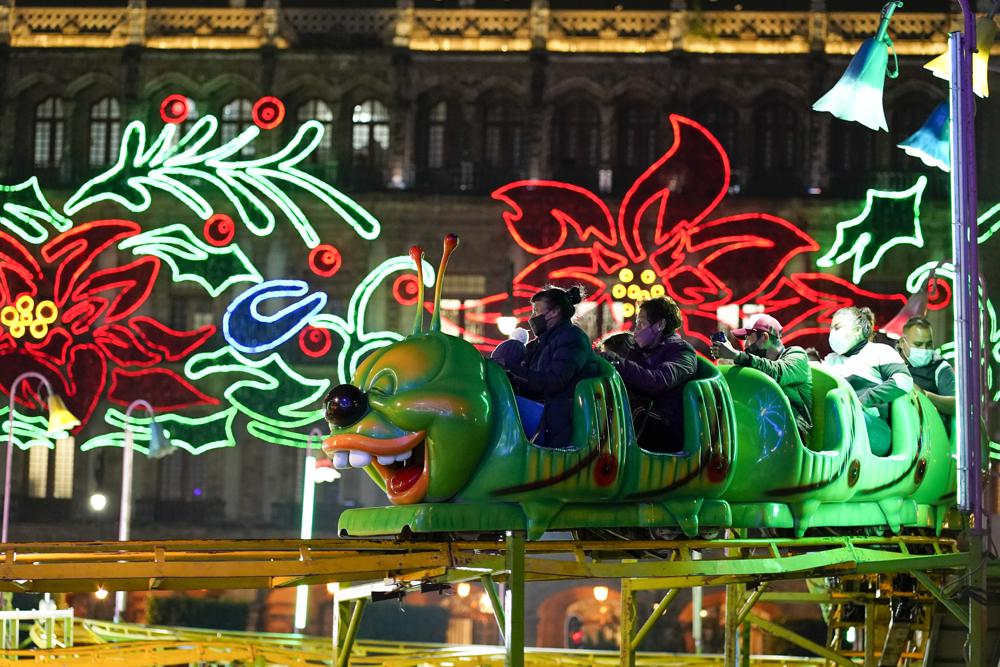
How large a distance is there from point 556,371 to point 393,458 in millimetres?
Result: 1062

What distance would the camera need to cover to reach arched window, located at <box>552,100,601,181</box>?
41.6m

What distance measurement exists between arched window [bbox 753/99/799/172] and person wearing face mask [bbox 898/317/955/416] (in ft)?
92.5

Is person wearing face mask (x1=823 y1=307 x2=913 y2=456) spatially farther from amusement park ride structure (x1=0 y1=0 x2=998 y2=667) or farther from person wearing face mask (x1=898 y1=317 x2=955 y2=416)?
person wearing face mask (x1=898 y1=317 x2=955 y2=416)

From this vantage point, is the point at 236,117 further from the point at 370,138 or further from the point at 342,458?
the point at 342,458

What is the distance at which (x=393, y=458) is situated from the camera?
9.02 metres

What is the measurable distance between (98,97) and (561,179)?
11064 mm

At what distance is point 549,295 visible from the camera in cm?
983

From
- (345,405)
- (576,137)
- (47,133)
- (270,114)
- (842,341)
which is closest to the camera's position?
(345,405)

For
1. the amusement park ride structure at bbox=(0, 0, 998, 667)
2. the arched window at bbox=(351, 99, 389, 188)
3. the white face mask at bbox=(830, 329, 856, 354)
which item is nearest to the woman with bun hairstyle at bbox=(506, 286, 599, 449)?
the amusement park ride structure at bbox=(0, 0, 998, 667)

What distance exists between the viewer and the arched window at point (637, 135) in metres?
41.3

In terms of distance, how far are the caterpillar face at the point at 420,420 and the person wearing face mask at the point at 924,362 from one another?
5148 mm

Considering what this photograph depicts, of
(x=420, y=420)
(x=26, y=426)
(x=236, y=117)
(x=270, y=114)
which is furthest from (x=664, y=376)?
(x=236, y=117)

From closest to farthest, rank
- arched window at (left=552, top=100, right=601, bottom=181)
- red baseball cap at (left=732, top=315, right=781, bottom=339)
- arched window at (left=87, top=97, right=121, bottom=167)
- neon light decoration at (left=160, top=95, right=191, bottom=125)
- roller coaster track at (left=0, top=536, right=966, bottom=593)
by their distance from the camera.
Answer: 1. roller coaster track at (left=0, top=536, right=966, bottom=593)
2. red baseball cap at (left=732, top=315, right=781, bottom=339)
3. neon light decoration at (left=160, top=95, right=191, bottom=125)
4. arched window at (left=552, top=100, right=601, bottom=181)
5. arched window at (left=87, top=97, right=121, bottom=167)

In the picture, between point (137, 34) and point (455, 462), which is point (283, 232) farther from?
point (455, 462)
